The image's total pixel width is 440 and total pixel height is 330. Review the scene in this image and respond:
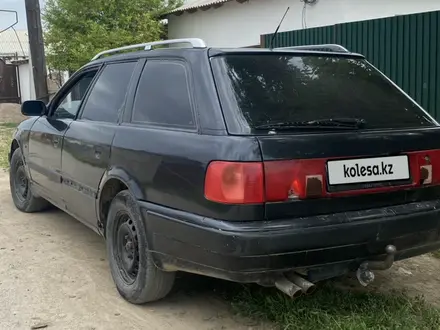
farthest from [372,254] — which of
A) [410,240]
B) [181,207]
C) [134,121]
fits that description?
[134,121]

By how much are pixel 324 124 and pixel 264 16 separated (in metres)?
10.1

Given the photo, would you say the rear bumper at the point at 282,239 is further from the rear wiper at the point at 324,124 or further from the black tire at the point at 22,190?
the black tire at the point at 22,190

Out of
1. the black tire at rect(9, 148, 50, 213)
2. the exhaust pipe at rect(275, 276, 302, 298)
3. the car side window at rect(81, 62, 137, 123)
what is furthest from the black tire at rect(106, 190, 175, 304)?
the black tire at rect(9, 148, 50, 213)

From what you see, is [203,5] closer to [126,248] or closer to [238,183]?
[126,248]

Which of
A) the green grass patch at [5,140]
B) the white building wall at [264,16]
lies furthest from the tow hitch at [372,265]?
the green grass patch at [5,140]

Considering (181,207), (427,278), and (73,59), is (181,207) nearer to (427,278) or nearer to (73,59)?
(427,278)

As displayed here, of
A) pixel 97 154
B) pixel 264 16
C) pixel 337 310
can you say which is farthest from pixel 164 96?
pixel 264 16

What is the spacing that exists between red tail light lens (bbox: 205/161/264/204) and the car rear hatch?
0.16 feet

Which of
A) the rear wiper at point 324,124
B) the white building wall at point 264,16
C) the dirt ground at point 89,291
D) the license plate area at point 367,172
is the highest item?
the white building wall at point 264,16

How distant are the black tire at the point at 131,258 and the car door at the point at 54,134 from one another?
1.20 m

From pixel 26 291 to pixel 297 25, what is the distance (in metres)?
9.22

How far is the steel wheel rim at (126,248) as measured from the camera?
347 centimetres

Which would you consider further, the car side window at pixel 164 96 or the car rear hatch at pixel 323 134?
the car side window at pixel 164 96

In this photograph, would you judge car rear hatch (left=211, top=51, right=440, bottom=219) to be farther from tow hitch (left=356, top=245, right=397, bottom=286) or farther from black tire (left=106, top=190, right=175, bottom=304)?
black tire (left=106, top=190, right=175, bottom=304)
